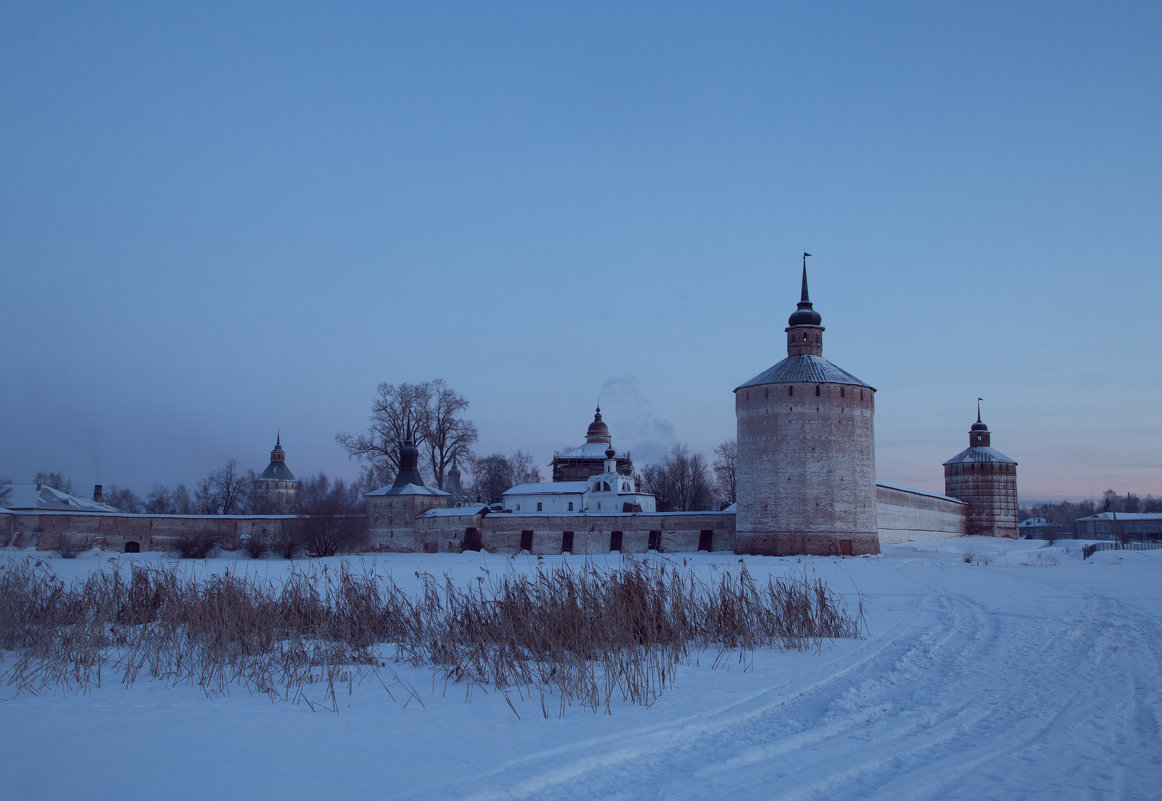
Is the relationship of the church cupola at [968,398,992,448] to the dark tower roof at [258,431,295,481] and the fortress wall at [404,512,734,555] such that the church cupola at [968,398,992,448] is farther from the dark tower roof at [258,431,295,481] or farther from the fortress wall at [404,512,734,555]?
the dark tower roof at [258,431,295,481]

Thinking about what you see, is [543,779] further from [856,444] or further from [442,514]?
[442,514]

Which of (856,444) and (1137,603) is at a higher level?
(856,444)

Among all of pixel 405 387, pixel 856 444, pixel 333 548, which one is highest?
pixel 405 387

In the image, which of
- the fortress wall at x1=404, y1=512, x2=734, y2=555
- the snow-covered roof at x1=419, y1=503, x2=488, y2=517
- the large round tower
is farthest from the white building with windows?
the large round tower

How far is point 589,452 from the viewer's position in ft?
158

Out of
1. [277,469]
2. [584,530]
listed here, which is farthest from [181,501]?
[584,530]

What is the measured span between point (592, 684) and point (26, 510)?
39.6 metres

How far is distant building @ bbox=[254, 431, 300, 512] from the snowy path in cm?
6701

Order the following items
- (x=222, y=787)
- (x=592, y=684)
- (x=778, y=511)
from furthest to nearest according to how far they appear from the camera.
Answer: (x=778, y=511)
(x=592, y=684)
(x=222, y=787)

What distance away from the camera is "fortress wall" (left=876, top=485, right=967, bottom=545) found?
111ft

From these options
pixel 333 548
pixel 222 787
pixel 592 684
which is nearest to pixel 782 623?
pixel 592 684

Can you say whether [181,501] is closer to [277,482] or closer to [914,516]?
[277,482]

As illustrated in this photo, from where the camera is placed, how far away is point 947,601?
12.9 metres

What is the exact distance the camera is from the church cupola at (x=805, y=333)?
110 feet
